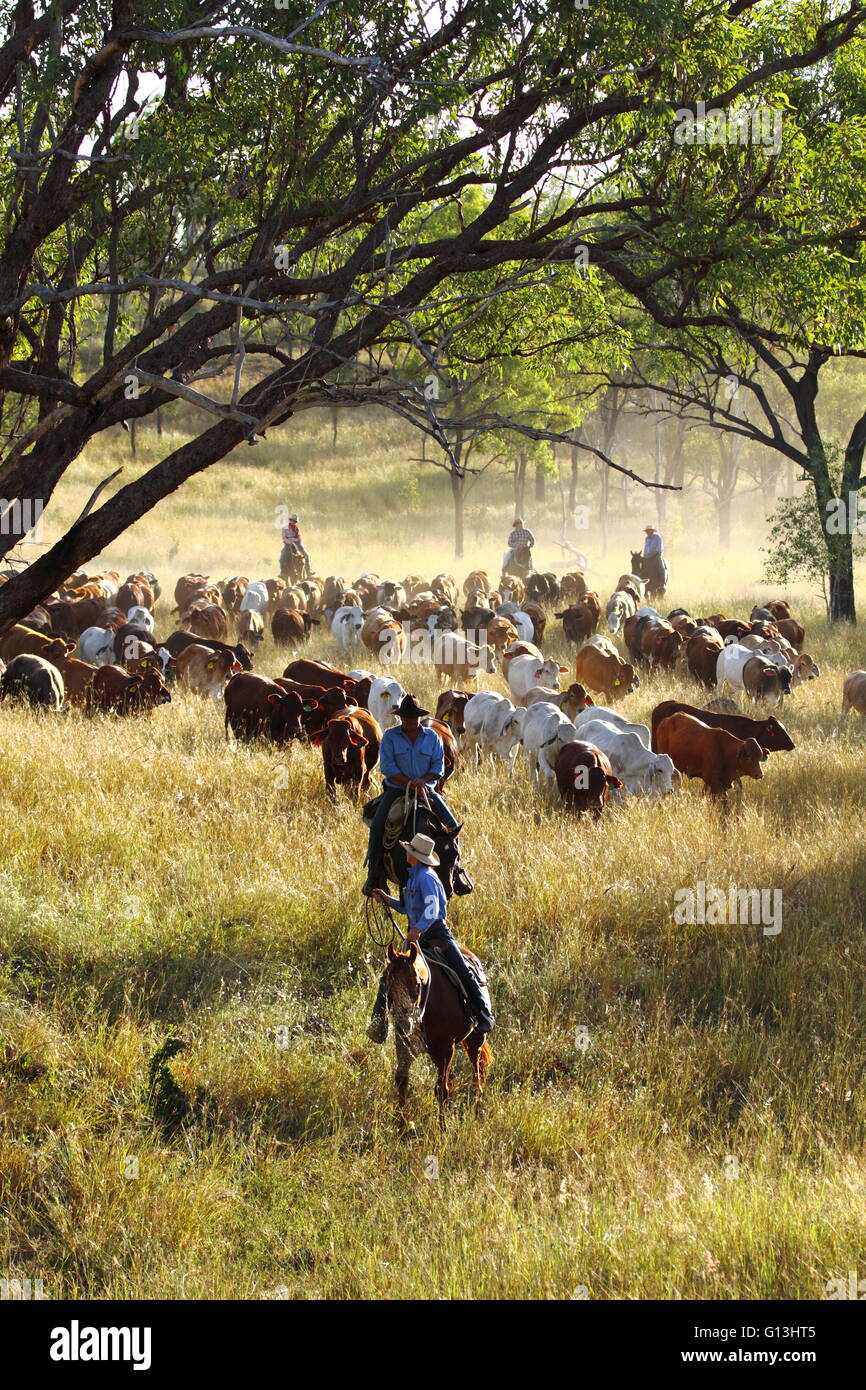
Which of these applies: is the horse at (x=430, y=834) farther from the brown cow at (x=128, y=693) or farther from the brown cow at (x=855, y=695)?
the brown cow at (x=855, y=695)

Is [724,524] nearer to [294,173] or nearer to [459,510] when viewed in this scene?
[459,510]

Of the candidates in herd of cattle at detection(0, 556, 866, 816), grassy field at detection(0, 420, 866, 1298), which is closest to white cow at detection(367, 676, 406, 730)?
herd of cattle at detection(0, 556, 866, 816)

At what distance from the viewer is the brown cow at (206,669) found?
641 inches

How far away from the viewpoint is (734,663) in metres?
16.2

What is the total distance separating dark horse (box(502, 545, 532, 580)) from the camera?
3222cm

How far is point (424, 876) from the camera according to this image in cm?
596

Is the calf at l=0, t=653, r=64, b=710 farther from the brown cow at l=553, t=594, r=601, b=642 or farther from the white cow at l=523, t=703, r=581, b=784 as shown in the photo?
the brown cow at l=553, t=594, r=601, b=642

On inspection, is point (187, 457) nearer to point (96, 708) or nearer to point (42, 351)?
point (42, 351)

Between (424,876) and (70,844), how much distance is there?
4.52 metres

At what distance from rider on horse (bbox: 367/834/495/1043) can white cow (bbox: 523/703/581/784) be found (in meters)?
5.92

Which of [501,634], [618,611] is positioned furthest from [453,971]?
[618,611]

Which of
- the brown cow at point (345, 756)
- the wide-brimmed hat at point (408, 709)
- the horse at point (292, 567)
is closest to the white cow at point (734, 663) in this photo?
the brown cow at point (345, 756)

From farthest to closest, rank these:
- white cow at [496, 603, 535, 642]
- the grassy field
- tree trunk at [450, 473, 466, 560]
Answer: tree trunk at [450, 473, 466, 560], white cow at [496, 603, 535, 642], the grassy field

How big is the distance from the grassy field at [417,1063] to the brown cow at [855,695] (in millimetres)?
2691
